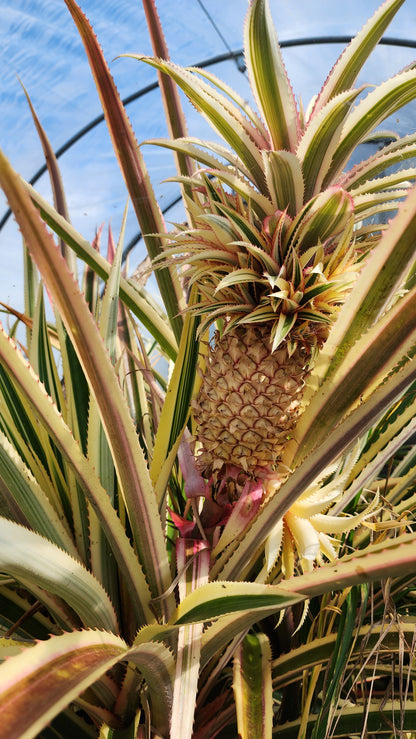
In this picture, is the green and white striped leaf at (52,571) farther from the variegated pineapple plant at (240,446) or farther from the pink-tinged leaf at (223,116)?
the pink-tinged leaf at (223,116)

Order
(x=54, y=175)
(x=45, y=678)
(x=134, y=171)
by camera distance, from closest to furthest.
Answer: (x=45, y=678), (x=134, y=171), (x=54, y=175)

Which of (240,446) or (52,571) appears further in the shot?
(240,446)

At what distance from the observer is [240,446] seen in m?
0.43

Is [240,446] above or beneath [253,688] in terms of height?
above

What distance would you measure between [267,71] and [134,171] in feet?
0.61

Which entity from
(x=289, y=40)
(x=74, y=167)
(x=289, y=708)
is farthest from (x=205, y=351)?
(x=74, y=167)

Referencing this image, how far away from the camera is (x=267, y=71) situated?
412mm

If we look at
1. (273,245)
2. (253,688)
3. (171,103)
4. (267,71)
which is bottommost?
(253,688)

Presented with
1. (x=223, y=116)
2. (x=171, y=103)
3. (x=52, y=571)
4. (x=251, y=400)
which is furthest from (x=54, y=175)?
(x=52, y=571)

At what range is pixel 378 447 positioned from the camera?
595 mm

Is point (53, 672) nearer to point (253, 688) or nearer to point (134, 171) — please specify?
point (253, 688)

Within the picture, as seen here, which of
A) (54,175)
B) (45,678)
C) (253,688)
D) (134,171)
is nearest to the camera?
(45,678)

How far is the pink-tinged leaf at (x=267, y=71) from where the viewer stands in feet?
1.34

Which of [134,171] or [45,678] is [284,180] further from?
[45,678]
